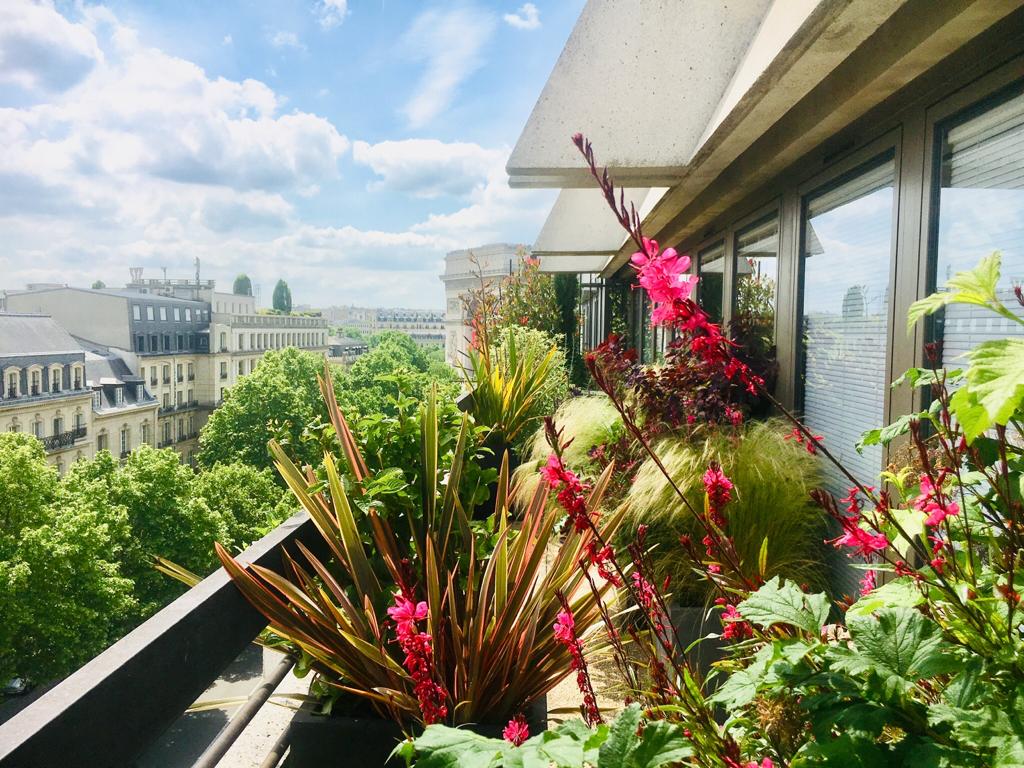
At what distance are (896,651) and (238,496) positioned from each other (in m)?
25.6

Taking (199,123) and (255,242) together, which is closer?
(199,123)

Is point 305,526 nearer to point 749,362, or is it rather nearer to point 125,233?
point 749,362

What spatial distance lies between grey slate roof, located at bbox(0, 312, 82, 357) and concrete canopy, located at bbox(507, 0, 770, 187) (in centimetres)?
4578

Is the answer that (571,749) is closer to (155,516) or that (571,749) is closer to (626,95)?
(626,95)

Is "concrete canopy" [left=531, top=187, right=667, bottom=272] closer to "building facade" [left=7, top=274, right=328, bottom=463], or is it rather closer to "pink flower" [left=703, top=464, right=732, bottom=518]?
"pink flower" [left=703, top=464, right=732, bottom=518]

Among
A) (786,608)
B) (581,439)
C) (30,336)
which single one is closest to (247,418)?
(30,336)

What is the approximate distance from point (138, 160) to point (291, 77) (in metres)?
25.5

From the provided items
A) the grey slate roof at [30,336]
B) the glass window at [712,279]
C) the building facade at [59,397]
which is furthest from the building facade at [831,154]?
the grey slate roof at [30,336]

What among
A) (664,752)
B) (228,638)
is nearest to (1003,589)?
(664,752)

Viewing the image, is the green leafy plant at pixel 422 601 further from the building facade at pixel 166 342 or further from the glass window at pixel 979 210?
the building facade at pixel 166 342

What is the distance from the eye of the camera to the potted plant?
4.16 ft

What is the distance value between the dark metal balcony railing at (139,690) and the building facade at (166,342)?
2059 inches

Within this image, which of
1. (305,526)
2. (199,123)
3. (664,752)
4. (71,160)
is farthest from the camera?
(199,123)

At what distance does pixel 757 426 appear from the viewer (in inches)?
108
